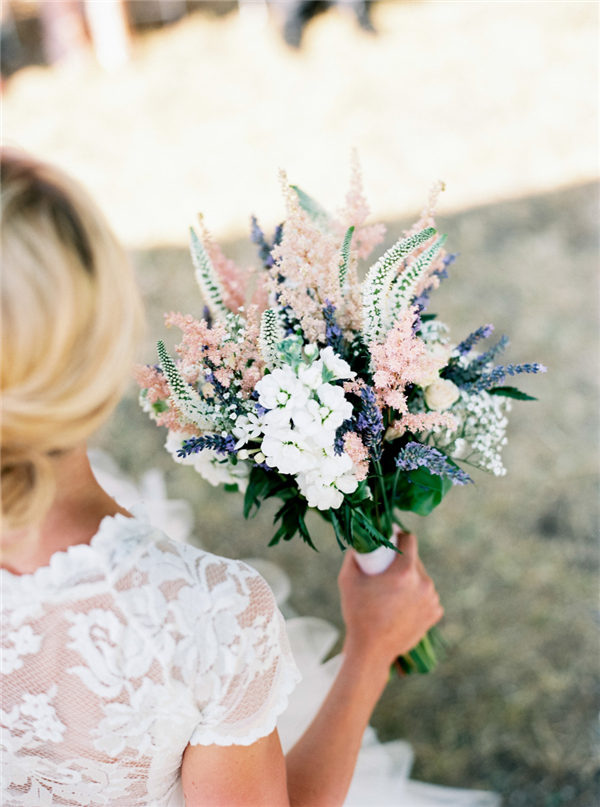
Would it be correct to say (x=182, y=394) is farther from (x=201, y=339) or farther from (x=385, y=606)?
(x=385, y=606)

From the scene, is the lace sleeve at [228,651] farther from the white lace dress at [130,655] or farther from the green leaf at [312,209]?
the green leaf at [312,209]

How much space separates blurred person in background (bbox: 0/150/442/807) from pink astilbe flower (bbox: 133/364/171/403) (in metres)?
0.14

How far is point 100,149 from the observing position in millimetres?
3752

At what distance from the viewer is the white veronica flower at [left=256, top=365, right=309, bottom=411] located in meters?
0.84

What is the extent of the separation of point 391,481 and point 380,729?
1177 mm

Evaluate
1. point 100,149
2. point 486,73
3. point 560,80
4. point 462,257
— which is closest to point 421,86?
point 486,73

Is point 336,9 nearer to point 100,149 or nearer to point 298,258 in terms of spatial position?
point 100,149

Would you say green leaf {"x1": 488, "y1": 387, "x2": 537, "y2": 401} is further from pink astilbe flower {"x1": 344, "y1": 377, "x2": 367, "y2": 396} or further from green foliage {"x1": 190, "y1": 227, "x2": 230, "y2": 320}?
green foliage {"x1": 190, "y1": 227, "x2": 230, "y2": 320}

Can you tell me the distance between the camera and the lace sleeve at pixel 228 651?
2.72 feet

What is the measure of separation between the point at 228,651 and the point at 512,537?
1632 mm

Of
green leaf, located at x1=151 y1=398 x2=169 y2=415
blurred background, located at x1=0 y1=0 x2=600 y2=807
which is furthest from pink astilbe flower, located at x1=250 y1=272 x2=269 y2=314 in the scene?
blurred background, located at x1=0 y1=0 x2=600 y2=807

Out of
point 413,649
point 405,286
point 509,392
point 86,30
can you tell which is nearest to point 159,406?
point 405,286

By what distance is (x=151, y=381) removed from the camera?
949 millimetres

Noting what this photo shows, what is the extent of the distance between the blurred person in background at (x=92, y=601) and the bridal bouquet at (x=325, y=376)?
0.16 meters
